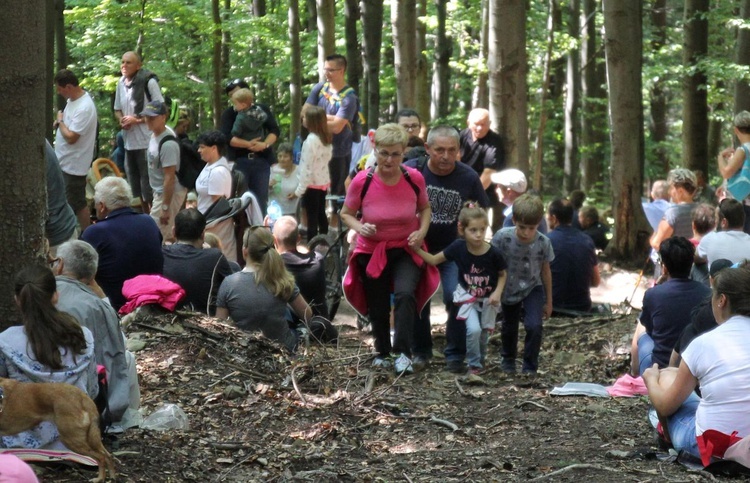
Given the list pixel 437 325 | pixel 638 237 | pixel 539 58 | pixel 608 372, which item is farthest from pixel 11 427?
pixel 539 58

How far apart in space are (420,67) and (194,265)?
1491 centimetres

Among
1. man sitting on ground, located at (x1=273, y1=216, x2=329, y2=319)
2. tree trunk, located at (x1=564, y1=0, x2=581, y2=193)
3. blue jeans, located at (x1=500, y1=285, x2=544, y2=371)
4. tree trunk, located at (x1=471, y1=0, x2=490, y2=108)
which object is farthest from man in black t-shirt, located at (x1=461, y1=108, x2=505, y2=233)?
tree trunk, located at (x1=564, y1=0, x2=581, y2=193)

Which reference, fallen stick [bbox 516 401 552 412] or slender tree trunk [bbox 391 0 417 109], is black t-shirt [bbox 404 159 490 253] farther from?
slender tree trunk [bbox 391 0 417 109]

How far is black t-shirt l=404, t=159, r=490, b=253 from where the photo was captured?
9.28m

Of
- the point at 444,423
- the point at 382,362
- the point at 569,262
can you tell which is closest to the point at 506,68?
the point at 569,262

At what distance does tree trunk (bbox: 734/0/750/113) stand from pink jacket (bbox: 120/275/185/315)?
13238mm

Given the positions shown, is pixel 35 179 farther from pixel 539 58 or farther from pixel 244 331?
pixel 539 58

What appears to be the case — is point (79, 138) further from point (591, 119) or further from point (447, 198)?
A: point (591, 119)

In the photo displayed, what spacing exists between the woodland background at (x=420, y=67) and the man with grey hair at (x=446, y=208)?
3.29 metres

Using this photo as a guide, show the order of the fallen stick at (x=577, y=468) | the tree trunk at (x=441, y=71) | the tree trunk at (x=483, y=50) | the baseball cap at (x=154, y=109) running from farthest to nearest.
Result: the tree trunk at (x=441, y=71) → the tree trunk at (x=483, y=50) → the baseball cap at (x=154, y=109) → the fallen stick at (x=577, y=468)

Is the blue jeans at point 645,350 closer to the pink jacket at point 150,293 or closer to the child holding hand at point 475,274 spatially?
the child holding hand at point 475,274

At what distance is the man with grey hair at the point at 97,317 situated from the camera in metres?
6.05

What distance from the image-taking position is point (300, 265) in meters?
10.2

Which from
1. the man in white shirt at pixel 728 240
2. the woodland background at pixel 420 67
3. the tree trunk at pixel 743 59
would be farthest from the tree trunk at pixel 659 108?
the man in white shirt at pixel 728 240
